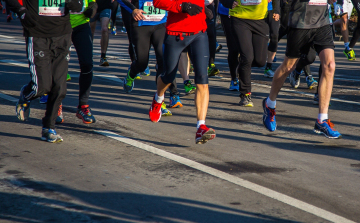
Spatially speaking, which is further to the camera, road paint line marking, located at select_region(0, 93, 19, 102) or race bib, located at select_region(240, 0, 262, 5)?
road paint line marking, located at select_region(0, 93, 19, 102)

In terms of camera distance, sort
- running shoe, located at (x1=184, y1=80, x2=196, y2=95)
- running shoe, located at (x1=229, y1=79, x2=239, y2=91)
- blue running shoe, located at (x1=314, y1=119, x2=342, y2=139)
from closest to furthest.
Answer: blue running shoe, located at (x1=314, y1=119, x2=342, y2=139) → running shoe, located at (x1=184, y1=80, x2=196, y2=95) → running shoe, located at (x1=229, y1=79, x2=239, y2=91)

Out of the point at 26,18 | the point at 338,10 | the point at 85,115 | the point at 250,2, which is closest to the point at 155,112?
the point at 85,115

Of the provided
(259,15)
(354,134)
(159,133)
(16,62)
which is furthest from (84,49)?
(16,62)

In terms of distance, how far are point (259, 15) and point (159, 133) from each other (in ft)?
8.34

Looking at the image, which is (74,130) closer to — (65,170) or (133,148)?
(133,148)

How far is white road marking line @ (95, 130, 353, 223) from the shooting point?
3.60 meters

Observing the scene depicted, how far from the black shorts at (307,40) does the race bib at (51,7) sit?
8.74 ft

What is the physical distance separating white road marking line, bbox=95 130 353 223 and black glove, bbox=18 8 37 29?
4.87ft

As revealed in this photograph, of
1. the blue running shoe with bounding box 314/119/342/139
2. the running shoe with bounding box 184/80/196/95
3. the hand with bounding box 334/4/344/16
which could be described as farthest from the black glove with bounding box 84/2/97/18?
the hand with bounding box 334/4/344/16

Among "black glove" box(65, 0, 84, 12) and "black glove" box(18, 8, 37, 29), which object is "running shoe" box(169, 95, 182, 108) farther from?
"black glove" box(18, 8, 37, 29)

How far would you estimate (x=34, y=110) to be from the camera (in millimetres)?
7039

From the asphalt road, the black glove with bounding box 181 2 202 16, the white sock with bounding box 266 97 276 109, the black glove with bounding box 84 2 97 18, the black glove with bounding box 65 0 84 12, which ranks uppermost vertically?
the black glove with bounding box 181 2 202 16

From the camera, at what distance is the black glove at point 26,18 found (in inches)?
204

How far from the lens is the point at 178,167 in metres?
Answer: 4.63
